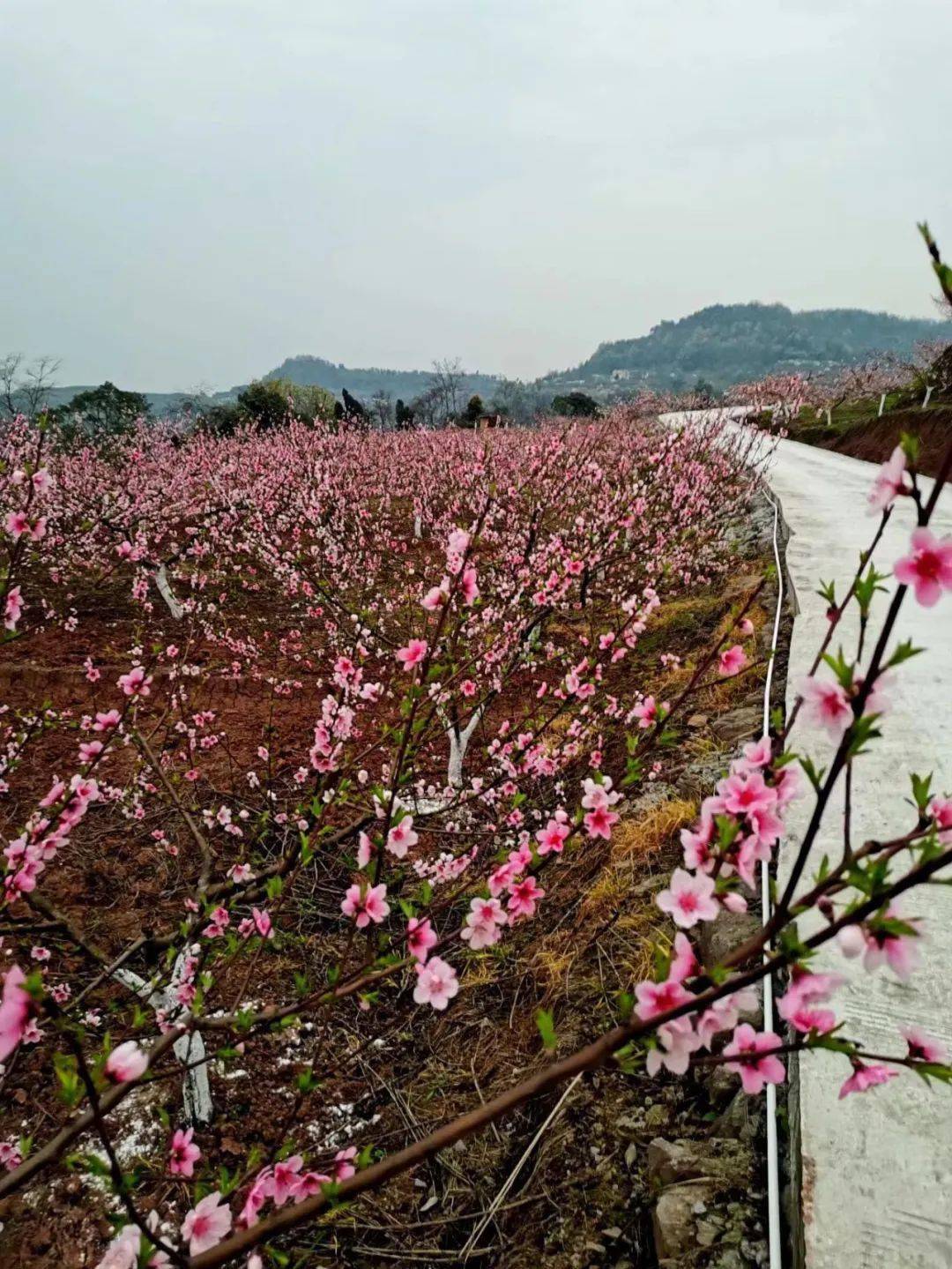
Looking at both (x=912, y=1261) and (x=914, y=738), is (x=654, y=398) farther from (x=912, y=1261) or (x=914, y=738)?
(x=912, y=1261)

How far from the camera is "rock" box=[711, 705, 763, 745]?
16.4 ft

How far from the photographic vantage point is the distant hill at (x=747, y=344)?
153m

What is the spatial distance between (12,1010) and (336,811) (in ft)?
17.9

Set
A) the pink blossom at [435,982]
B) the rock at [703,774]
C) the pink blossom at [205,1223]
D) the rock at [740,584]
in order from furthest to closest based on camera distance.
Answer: the rock at [740,584] < the rock at [703,774] < the pink blossom at [435,982] < the pink blossom at [205,1223]

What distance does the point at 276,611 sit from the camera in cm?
1153

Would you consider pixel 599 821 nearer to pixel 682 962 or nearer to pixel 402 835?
pixel 402 835

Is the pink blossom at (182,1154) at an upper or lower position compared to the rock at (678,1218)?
upper

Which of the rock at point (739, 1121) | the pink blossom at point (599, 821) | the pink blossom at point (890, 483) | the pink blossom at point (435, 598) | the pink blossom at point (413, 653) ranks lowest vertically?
the rock at point (739, 1121)

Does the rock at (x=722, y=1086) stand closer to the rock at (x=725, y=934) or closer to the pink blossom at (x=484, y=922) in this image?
the rock at (x=725, y=934)

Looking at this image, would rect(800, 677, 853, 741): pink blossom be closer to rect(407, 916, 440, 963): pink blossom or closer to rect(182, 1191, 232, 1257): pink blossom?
rect(407, 916, 440, 963): pink blossom

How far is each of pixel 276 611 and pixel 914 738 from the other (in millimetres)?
9738

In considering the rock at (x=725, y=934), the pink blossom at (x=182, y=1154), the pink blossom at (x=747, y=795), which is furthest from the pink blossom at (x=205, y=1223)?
the rock at (x=725, y=934)

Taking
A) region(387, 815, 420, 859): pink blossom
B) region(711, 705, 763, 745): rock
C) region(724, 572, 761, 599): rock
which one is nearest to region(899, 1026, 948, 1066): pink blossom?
region(387, 815, 420, 859): pink blossom

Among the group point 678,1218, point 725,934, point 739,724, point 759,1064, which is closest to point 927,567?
point 759,1064
